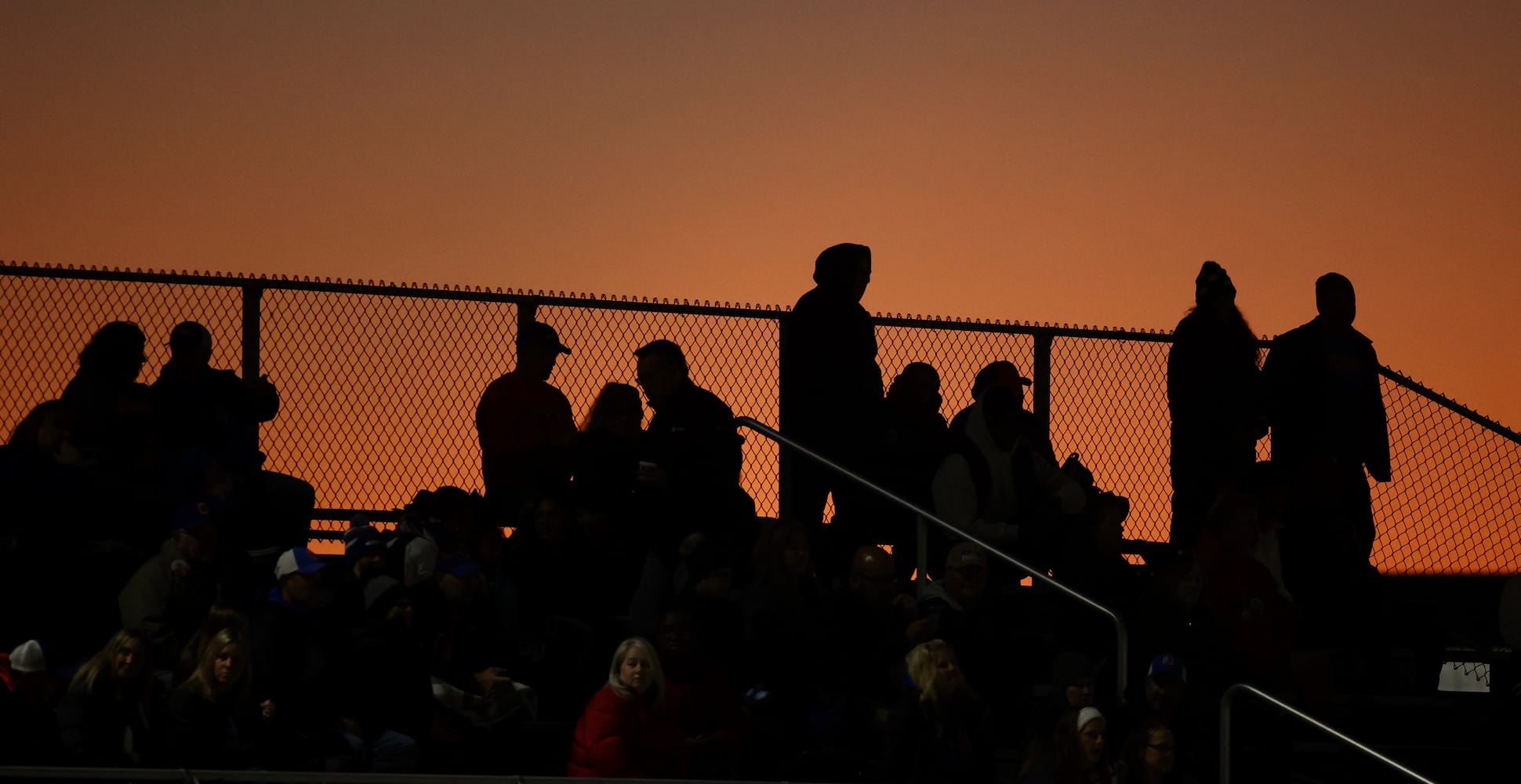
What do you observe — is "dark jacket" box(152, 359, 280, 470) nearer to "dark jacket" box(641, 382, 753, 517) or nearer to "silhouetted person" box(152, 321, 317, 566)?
"silhouetted person" box(152, 321, 317, 566)

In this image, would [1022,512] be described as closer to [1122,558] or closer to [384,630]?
[1122,558]

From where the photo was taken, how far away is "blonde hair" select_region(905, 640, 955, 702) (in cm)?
1122

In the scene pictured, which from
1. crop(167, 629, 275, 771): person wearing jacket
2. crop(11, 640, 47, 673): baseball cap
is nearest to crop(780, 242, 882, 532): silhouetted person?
crop(167, 629, 275, 771): person wearing jacket

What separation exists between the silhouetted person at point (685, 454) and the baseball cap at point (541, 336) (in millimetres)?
630

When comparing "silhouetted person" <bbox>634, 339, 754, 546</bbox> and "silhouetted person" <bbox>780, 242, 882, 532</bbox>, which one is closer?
"silhouetted person" <bbox>634, 339, 754, 546</bbox>

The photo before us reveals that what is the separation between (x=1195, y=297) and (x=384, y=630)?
208 inches

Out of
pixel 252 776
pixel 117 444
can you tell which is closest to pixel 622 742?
pixel 252 776

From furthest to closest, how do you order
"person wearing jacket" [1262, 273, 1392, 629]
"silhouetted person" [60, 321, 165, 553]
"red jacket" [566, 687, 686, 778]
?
"person wearing jacket" [1262, 273, 1392, 629]
"silhouetted person" [60, 321, 165, 553]
"red jacket" [566, 687, 686, 778]

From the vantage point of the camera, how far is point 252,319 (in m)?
13.5

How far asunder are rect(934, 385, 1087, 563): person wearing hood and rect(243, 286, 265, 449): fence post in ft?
12.2

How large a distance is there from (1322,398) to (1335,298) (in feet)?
1.91

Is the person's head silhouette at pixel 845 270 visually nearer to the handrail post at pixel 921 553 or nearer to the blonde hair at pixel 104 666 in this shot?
the handrail post at pixel 921 553

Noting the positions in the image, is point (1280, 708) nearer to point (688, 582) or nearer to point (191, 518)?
point (688, 582)

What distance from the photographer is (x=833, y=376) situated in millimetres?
13227
